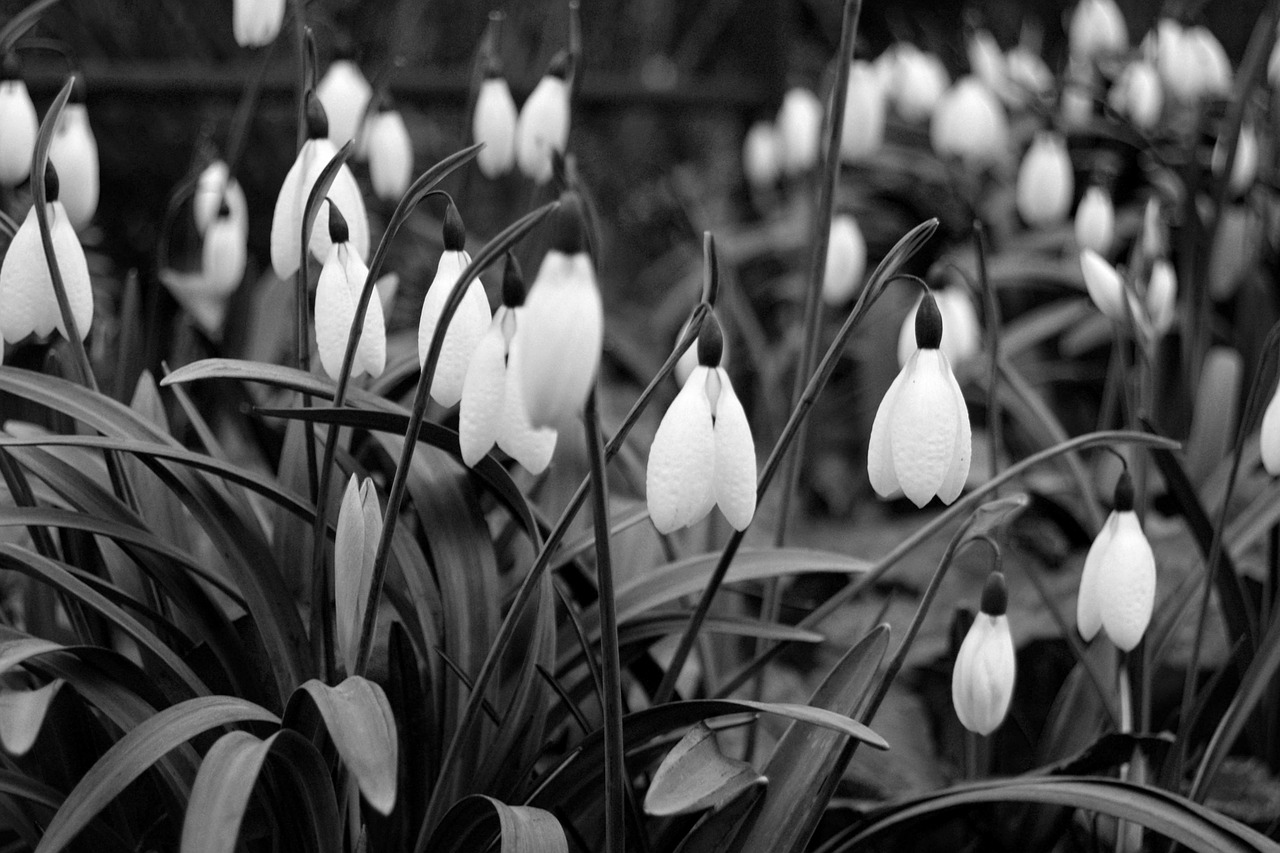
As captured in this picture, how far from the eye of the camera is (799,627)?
1502 millimetres

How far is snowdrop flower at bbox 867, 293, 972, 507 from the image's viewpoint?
1.07 meters

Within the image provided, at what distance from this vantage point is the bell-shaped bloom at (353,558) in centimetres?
109

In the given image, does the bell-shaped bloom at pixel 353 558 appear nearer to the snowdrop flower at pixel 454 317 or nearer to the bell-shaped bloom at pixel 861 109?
→ the snowdrop flower at pixel 454 317

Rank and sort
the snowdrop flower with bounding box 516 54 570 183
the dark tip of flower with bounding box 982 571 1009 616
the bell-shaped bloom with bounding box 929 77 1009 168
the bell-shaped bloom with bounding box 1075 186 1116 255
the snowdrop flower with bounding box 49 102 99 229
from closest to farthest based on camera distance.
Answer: the dark tip of flower with bounding box 982 571 1009 616, the snowdrop flower with bounding box 49 102 99 229, the snowdrop flower with bounding box 516 54 570 183, the bell-shaped bloom with bounding box 1075 186 1116 255, the bell-shaped bloom with bounding box 929 77 1009 168

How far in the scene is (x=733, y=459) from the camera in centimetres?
103

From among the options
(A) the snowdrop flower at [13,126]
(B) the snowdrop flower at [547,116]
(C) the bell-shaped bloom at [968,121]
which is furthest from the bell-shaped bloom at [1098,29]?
(A) the snowdrop flower at [13,126]

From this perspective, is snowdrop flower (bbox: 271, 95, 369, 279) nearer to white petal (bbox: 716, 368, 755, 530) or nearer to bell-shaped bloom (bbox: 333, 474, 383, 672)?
bell-shaped bloom (bbox: 333, 474, 383, 672)

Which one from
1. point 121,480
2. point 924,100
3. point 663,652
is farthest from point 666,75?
point 121,480

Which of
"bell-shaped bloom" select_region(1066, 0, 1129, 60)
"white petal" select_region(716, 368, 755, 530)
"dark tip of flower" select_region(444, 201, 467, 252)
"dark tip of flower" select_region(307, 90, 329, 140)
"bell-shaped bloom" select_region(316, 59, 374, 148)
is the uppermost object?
"bell-shaped bloom" select_region(1066, 0, 1129, 60)

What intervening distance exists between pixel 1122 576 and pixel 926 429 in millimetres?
357

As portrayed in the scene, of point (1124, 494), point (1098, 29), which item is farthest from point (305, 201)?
point (1098, 29)

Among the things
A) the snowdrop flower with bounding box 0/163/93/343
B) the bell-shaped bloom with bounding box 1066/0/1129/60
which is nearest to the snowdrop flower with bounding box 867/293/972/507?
the snowdrop flower with bounding box 0/163/93/343

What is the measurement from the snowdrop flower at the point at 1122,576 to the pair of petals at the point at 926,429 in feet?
0.89

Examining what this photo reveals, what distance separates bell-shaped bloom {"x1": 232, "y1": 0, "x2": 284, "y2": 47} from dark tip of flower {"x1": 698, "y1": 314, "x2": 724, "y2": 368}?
0.86 meters
